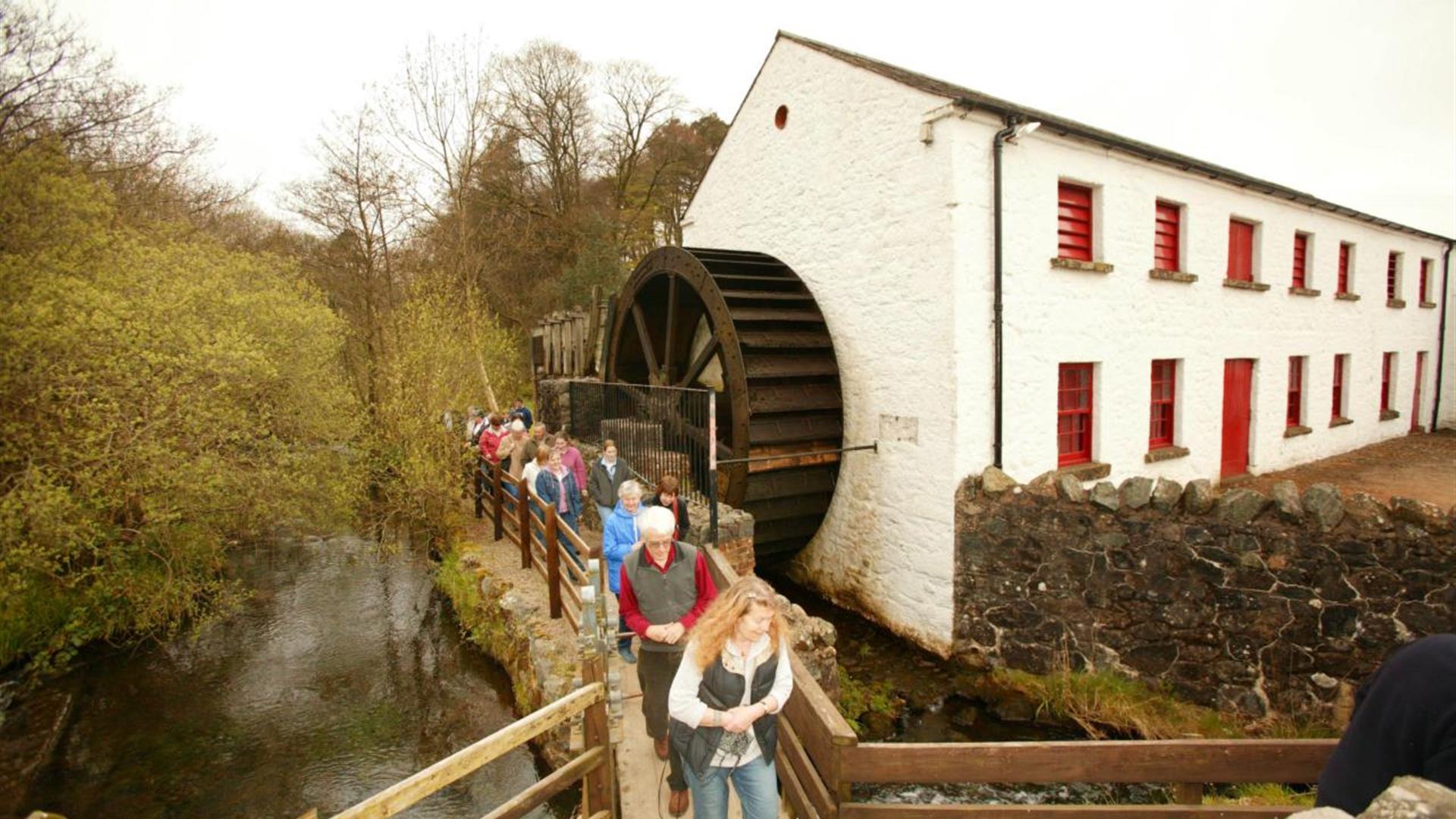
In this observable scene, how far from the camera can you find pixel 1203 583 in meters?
5.76

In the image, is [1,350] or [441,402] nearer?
[1,350]

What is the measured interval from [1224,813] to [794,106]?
27.4 ft

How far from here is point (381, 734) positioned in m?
5.77

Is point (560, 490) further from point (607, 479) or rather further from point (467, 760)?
point (467, 760)

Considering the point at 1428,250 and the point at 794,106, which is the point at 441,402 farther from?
the point at 1428,250

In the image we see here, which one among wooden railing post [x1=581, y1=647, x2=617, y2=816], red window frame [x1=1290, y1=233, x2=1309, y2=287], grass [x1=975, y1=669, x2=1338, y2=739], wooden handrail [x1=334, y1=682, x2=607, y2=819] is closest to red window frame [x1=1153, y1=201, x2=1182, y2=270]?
red window frame [x1=1290, y1=233, x2=1309, y2=287]

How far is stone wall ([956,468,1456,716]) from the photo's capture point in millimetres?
4965

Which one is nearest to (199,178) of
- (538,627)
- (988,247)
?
(538,627)

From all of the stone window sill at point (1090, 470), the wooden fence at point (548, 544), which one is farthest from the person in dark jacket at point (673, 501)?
the stone window sill at point (1090, 470)

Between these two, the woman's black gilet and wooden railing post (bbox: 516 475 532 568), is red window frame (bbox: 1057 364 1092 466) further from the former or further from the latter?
the woman's black gilet

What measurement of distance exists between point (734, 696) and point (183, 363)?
6594mm

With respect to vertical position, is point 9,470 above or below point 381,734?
above

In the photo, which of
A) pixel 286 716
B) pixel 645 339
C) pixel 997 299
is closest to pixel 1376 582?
pixel 997 299

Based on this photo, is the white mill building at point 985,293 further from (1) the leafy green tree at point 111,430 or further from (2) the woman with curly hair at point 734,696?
(1) the leafy green tree at point 111,430
